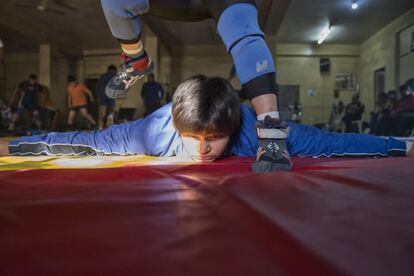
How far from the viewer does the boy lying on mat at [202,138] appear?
99 centimetres

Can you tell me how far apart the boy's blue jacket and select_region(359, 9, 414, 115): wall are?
9.04 m

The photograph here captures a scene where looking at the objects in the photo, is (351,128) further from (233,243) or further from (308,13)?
(233,243)

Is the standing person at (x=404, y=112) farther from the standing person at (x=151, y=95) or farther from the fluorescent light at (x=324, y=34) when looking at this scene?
the standing person at (x=151, y=95)

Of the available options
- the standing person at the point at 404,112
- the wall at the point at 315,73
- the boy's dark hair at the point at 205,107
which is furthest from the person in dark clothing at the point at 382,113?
the boy's dark hair at the point at 205,107

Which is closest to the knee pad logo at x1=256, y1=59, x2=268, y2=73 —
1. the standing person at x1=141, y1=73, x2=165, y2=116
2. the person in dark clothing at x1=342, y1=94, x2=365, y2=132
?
the standing person at x1=141, y1=73, x2=165, y2=116

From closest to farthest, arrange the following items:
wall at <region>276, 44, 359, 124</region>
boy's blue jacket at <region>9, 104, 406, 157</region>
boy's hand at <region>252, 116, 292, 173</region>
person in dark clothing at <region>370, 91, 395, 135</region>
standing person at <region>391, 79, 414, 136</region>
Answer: boy's hand at <region>252, 116, 292, 173</region> < boy's blue jacket at <region>9, 104, 406, 157</region> < standing person at <region>391, 79, 414, 136</region> < person in dark clothing at <region>370, 91, 395, 135</region> < wall at <region>276, 44, 359, 124</region>

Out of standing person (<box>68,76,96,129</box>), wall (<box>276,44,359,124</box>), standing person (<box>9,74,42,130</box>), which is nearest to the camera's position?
standing person (<box>9,74,42,130</box>)

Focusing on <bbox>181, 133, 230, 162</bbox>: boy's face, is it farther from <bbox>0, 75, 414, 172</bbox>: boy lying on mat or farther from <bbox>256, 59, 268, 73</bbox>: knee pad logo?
<bbox>256, 59, 268, 73</bbox>: knee pad logo

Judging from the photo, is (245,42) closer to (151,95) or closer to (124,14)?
(124,14)

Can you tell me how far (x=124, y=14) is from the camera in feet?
3.66

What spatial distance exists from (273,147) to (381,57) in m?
11.1

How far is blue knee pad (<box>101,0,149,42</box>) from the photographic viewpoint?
3.53 feet

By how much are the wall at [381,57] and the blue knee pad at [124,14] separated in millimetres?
→ 9386

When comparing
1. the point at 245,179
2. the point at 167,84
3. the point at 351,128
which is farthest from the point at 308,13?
the point at 245,179
